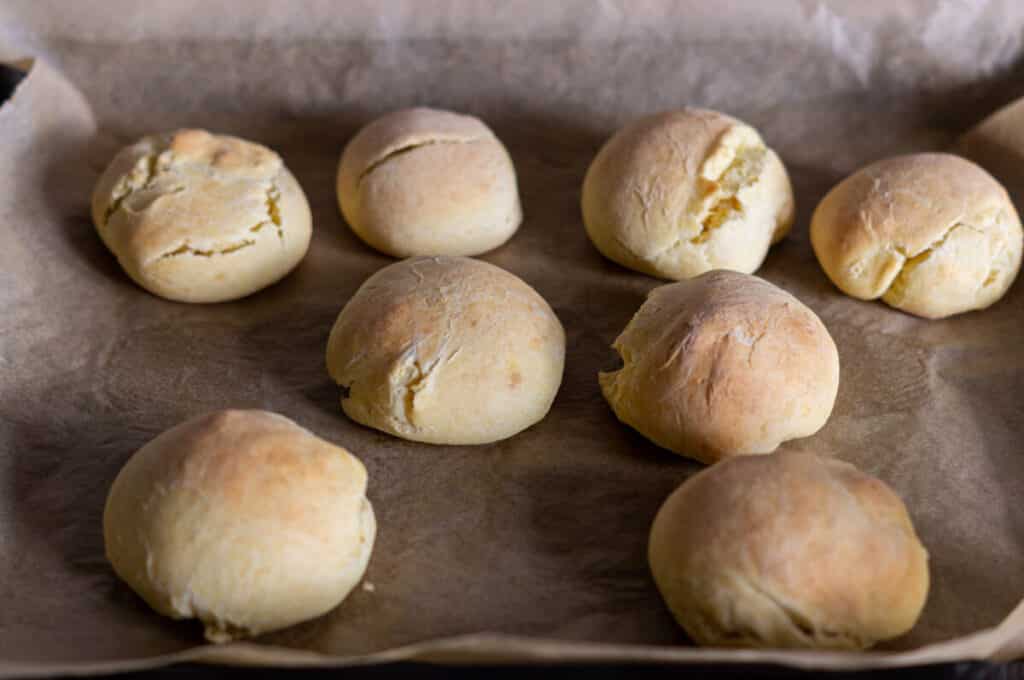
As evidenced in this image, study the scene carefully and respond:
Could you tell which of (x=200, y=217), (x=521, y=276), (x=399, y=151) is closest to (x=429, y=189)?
(x=399, y=151)

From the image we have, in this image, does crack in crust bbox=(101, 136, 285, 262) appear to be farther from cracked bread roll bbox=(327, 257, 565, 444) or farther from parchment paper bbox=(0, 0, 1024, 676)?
cracked bread roll bbox=(327, 257, 565, 444)

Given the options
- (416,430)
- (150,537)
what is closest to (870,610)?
(416,430)

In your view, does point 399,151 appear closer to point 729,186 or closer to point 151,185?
point 151,185

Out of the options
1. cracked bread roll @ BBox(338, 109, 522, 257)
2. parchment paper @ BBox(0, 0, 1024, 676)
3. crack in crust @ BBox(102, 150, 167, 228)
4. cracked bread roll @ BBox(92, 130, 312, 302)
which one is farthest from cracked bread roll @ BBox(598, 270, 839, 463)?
crack in crust @ BBox(102, 150, 167, 228)

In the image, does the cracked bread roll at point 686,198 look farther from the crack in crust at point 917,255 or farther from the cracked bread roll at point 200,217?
the cracked bread roll at point 200,217

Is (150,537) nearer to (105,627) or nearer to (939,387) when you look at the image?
(105,627)
